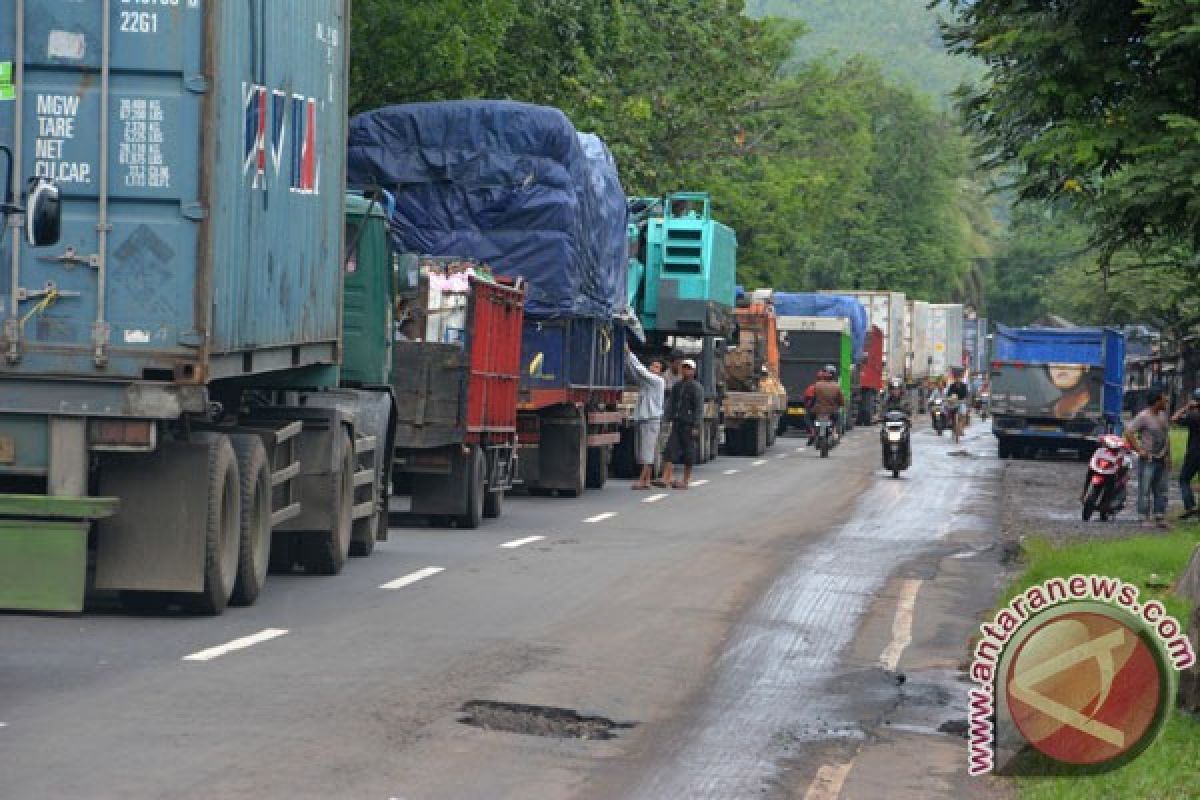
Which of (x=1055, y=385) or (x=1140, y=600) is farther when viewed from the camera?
(x=1055, y=385)

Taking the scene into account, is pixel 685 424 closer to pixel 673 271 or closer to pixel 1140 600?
pixel 673 271

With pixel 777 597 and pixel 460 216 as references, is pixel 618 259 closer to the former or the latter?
pixel 460 216

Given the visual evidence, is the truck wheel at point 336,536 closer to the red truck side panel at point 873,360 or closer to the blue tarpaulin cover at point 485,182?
the blue tarpaulin cover at point 485,182

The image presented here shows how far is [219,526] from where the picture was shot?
45.4ft

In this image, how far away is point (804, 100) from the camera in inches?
3130

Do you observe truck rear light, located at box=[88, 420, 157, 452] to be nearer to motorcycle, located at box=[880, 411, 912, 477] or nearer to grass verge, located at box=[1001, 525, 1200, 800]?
grass verge, located at box=[1001, 525, 1200, 800]

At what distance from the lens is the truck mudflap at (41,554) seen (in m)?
12.2

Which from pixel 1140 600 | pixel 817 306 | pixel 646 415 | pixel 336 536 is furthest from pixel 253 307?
pixel 817 306

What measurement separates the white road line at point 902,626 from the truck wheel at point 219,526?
4052 mm

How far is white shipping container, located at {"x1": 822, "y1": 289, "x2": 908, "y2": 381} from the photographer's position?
76.8 meters

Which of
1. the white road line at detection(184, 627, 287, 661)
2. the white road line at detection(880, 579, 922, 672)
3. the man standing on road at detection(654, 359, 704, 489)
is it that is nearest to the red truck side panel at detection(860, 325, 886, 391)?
the man standing on road at detection(654, 359, 704, 489)

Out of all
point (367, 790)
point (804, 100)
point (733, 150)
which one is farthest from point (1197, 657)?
point (804, 100)

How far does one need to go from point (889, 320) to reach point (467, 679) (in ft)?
218

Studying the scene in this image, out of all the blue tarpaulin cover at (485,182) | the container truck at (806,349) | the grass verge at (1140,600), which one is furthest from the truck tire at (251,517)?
the container truck at (806,349)
